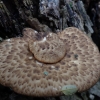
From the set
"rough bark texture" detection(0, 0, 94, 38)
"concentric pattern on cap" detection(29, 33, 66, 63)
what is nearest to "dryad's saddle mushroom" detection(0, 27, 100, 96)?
"concentric pattern on cap" detection(29, 33, 66, 63)

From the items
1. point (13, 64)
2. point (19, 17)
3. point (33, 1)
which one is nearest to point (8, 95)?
point (13, 64)

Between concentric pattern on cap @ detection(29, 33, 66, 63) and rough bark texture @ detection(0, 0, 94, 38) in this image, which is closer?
concentric pattern on cap @ detection(29, 33, 66, 63)

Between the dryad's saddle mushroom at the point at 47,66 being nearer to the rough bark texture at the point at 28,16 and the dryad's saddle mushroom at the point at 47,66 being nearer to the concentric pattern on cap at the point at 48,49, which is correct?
the concentric pattern on cap at the point at 48,49

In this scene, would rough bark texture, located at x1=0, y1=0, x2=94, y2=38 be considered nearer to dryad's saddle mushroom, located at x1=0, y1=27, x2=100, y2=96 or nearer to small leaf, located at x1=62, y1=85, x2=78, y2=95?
dryad's saddle mushroom, located at x1=0, y1=27, x2=100, y2=96

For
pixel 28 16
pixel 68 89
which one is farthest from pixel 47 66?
pixel 28 16

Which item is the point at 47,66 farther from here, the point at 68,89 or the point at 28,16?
the point at 28,16

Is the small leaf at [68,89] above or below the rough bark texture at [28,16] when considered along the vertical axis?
below

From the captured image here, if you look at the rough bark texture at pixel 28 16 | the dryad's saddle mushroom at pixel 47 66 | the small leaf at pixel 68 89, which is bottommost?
the small leaf at pixel 68 89

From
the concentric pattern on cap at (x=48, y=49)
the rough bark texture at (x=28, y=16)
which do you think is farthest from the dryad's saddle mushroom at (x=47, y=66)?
the rough bark texture at (x=28, y=16)

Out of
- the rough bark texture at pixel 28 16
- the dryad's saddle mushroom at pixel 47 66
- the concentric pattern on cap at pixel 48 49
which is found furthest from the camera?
the rough bark texture at pixel 28 16
